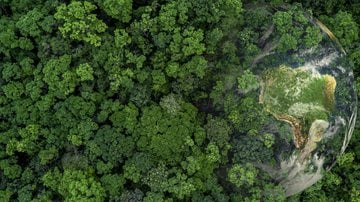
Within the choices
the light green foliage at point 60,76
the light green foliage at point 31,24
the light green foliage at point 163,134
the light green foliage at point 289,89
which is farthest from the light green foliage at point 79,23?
the light green foliage at point 289,89

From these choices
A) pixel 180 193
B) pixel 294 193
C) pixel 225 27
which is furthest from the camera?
pixel 294 193

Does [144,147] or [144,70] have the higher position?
[144,70]

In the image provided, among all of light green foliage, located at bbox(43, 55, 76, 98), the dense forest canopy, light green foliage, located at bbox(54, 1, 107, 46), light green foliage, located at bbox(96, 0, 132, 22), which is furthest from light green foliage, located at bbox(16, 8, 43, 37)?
light green foliage, located at bbox(96, 0, 132, 22)

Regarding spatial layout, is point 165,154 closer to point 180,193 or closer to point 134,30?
point 180,193

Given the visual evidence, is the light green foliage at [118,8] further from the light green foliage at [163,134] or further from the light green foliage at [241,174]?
the light green foliage at [241,174]

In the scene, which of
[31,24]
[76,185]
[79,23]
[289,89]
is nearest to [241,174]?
[289,89]

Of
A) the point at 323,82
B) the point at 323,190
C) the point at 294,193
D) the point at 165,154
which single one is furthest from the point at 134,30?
the point at 323,190

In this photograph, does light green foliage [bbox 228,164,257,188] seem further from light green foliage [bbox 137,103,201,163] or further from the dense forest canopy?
light green foliage [bbox 137,103,201,163]
